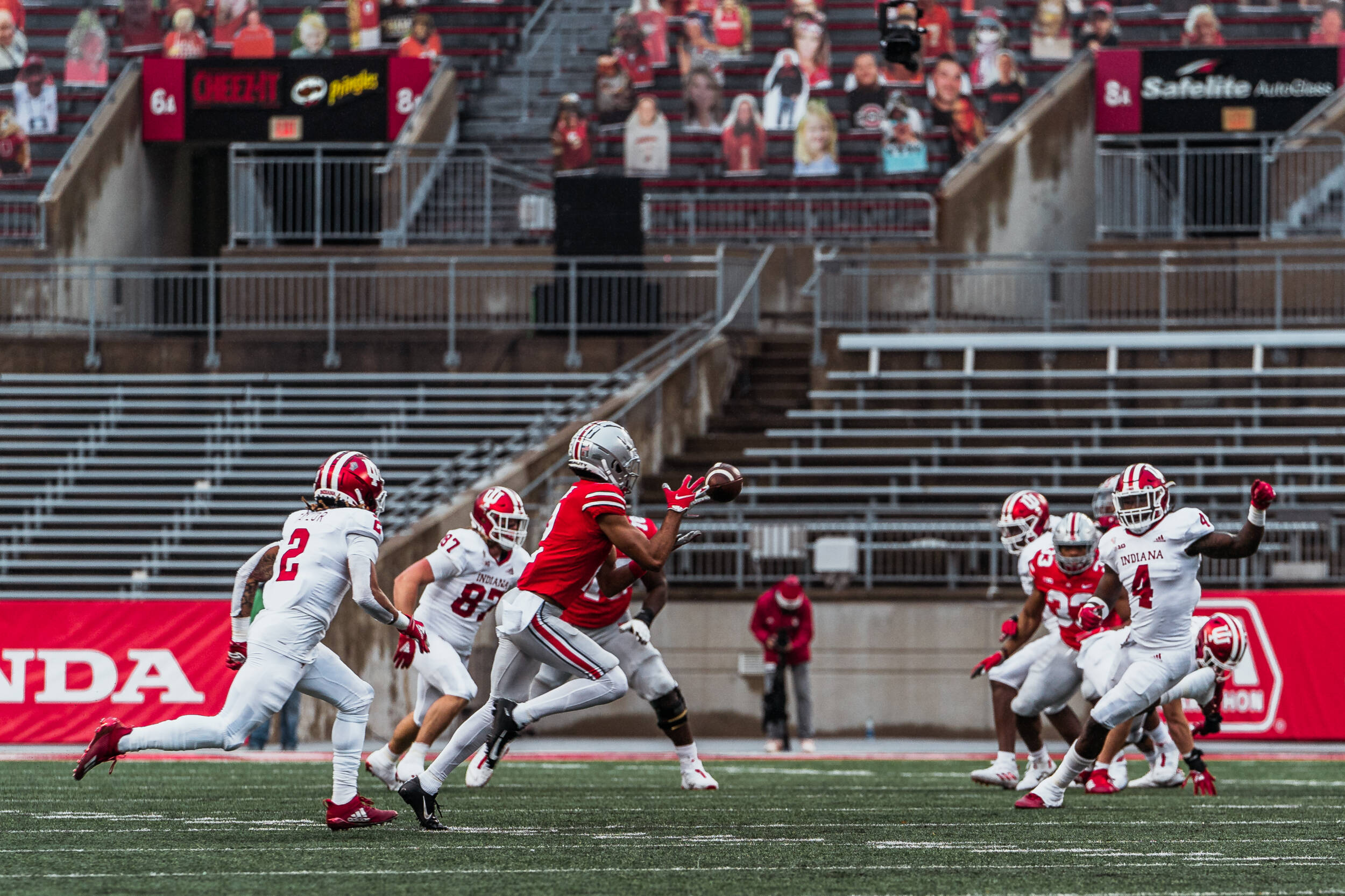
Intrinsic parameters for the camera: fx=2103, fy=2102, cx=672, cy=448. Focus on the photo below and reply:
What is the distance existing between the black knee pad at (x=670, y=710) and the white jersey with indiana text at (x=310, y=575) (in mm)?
2801

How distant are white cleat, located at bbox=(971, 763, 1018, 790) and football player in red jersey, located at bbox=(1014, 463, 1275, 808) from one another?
4.98 ft

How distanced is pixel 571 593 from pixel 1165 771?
14.5ft

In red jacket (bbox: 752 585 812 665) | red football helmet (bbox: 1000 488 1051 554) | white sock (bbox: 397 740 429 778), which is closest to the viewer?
white sock (bbox: 397 740 429 778)

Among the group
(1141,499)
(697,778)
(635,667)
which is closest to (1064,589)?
(1141,499)

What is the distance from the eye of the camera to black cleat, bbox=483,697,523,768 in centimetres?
1112

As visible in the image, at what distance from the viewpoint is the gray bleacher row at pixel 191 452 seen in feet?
69.7

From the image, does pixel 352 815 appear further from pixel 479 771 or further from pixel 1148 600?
pixel 1148 600

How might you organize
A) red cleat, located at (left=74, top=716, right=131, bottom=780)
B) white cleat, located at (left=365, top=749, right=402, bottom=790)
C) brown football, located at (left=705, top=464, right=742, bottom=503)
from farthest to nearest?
1. white cleat, located at (left=365, top=749, right=402, bottom=790)
2. brown football, located at (left=705, top=464, right=742, bottom=503)
3. red cleat, located at (left=74, top=716, right=131, bottom=780)

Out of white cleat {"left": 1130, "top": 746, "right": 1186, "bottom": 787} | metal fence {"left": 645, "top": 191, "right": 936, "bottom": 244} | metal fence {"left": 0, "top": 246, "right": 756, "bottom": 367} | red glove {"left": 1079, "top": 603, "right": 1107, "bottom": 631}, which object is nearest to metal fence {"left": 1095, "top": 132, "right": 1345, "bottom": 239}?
metal fence {"left": 645, "top": 191, "right": 936, "bottom": 244}

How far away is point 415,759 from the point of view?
11.6 meters

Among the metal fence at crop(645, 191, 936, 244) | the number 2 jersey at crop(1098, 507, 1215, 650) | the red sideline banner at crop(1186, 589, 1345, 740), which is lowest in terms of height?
the red sideline banner at crop(1186, 589, 1345, 740)

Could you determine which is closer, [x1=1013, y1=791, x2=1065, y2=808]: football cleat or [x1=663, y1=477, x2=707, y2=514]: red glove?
[x1=663, y1=477, x2=707, y2=514]: red glove

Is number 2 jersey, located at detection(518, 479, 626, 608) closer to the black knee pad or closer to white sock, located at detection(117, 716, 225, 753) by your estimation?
the black knee pad

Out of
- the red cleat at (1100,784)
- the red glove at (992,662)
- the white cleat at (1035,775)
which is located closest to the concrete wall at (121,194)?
the red glove at (992,662)
